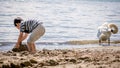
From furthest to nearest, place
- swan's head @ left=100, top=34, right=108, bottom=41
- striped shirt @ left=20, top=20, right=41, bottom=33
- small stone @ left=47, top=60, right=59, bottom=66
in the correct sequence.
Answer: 1. swan's head @ left=100, top=34, right=108, bottom=41
2. striped shirt @ left=20, top=20, right=41, bottom=33
3. small stone @ left=47, top=60, right=59, bottom=66

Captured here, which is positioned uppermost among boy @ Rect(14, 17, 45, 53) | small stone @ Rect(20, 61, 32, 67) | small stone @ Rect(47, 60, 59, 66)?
boy @ Rect(14, 17, 45, 53)

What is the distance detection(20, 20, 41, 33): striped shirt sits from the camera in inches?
327

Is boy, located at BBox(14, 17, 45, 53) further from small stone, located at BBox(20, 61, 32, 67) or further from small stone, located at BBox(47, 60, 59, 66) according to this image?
small stone, located at BBox(20, 61, 32, 67)

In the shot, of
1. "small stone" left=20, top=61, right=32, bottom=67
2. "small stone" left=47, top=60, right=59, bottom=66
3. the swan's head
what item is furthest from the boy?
the swan's head

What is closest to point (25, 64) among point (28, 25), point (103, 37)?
point (28, 25)

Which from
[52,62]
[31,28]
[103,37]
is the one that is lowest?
[103,37]

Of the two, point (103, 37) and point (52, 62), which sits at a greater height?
point (52, 62)

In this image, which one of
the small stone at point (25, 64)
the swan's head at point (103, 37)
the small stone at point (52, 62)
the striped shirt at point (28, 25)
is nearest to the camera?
the small stone at point (25, 64)

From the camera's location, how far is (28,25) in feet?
27.5

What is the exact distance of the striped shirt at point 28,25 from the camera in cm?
831

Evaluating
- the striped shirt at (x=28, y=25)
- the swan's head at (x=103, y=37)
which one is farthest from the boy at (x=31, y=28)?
the swan's head at (x=103, y=37)

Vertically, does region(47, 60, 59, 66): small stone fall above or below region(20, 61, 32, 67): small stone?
below

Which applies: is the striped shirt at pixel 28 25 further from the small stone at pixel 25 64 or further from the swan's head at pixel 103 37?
the swan's head at pixel 103 37

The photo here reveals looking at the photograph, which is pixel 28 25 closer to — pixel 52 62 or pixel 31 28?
pixel 31 28
